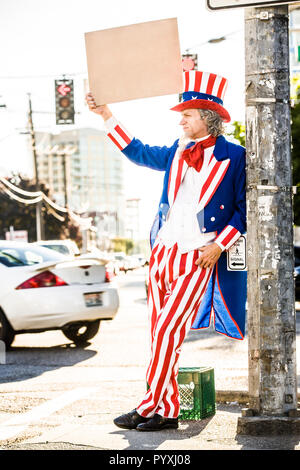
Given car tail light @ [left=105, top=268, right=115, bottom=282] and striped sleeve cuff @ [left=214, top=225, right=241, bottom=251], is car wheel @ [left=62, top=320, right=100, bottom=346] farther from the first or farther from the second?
striped sleeve cuff @ [left=214, top=225, right=241, bottom=251]

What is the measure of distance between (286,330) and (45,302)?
6.35 metres

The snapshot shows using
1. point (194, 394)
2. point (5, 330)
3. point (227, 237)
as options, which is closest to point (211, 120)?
point (227, 237)

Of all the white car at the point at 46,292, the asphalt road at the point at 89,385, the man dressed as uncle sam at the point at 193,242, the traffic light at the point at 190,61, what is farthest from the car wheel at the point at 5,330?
the traffic light at the point at 190,61

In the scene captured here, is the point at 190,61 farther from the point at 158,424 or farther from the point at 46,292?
the point at 158,424

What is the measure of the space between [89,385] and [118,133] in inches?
125

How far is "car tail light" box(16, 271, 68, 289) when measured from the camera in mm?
10820

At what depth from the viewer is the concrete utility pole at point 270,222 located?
15.6 ft

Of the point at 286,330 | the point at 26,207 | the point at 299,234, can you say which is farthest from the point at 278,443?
the point at 299,234

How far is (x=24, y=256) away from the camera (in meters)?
11.2

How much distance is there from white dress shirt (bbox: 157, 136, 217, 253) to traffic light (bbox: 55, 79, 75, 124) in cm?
1705

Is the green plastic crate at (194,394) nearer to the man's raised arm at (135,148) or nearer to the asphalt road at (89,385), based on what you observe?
the asphalt road at (89,385)
